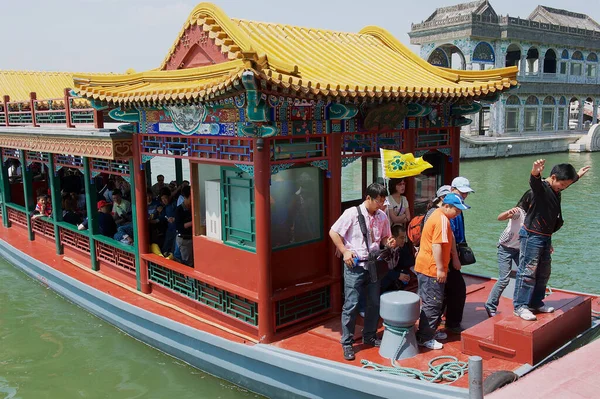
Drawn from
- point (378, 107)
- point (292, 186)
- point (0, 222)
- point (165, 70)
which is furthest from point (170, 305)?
point (0, 222)

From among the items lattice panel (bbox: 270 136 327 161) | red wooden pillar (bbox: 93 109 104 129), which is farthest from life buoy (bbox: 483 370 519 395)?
red wooden pillar (bbox: 93 109 104 129)

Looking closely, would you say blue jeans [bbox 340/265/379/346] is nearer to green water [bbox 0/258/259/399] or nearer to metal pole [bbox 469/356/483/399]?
green water [bbox 0/258/259/399]

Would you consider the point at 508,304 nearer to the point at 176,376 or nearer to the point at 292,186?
the point at 292,186

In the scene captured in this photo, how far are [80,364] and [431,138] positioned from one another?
5.88 metres

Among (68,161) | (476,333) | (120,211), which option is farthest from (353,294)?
(68,161)

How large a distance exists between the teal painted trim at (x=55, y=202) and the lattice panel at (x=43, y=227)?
578mm

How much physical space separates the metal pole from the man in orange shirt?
4.58ft

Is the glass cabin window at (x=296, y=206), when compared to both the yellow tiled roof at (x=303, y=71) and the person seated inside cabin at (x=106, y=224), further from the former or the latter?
the person seated inside cabin at (x=106, y=224)

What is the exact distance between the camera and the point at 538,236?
18.0 feet

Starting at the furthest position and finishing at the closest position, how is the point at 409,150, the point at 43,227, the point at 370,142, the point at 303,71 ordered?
1. the point at 43,227
2. the point at 409,150
3. the point at 370,142
4. the point at 303,71

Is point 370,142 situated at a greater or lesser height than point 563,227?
greater

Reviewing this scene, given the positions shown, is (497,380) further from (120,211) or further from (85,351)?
(120,211)

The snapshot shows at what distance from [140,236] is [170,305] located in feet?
3.93

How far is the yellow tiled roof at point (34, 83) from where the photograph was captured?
56.2ft
